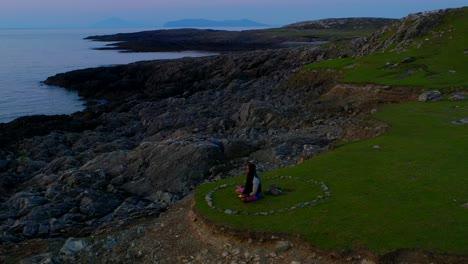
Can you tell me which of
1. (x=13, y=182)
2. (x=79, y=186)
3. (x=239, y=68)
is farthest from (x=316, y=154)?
(x=239, y=68)

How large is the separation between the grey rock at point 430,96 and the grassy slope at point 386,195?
5.71 meters

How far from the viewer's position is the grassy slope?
1337 centimetres

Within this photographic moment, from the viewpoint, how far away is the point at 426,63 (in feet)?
140

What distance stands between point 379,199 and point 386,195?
49cm

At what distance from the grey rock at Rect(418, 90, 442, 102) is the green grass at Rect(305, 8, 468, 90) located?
174cm

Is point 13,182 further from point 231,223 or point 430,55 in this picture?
point 430,55

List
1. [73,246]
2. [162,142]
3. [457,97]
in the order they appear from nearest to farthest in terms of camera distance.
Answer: [73,246] → [162,142] → [457,97]

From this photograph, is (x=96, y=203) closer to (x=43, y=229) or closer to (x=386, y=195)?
(x=43, y=229)

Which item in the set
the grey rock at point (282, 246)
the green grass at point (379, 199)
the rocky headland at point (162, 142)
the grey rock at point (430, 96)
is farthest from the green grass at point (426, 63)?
the grey rock at point (282, 246)

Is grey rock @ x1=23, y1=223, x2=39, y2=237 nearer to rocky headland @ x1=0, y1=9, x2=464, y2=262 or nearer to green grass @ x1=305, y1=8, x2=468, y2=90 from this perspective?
rocky headland @ x1=0, y1=9, x2=464, y2=262

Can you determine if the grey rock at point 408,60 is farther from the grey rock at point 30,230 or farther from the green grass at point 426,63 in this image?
the grey rock at point 30,230

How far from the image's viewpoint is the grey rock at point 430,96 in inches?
1313

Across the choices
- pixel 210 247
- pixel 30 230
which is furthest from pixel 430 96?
pixel 30 230

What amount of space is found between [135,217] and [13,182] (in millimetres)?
15171
